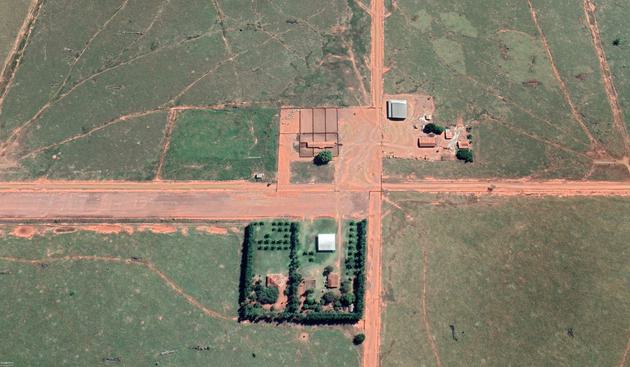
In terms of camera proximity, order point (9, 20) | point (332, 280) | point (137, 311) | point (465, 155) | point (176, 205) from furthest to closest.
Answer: point (9, 20)
point (465, 155)
point (176, 205)
point (332, 280)
point (137, 311)

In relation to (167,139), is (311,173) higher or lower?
lower

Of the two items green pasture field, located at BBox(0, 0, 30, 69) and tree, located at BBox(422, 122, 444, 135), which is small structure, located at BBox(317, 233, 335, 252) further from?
green pasture field, located at BBox(0, 0, 30, 69)

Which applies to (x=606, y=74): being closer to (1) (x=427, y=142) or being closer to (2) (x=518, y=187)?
(2) (x=518, y=187)

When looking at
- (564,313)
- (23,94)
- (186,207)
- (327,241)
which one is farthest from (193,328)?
(564,313)

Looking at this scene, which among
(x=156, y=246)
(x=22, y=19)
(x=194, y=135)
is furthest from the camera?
(x=22, y=19)

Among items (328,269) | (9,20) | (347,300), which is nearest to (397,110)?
(328,269)

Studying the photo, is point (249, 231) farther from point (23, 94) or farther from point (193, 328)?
point (23, 94)
